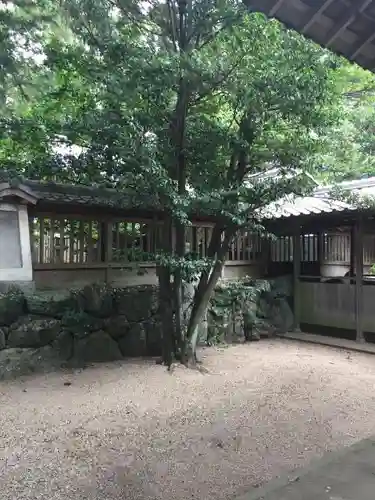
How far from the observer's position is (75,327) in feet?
23.7

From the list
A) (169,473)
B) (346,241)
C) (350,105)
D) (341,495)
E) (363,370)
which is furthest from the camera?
(346,241)

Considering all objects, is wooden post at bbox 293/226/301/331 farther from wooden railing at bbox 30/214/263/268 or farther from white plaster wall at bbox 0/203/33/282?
white plaster wall at bbox 0/203/33/282

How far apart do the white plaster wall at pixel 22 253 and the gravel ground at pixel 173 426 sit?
150 cm

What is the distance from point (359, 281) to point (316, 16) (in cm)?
772

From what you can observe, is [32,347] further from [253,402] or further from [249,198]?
[249,198]

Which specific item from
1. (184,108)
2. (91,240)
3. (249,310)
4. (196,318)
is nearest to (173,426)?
(196,318)

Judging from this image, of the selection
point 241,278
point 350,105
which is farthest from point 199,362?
point 350,105

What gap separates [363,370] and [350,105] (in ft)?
16.6

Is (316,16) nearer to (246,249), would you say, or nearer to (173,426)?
(173,426)

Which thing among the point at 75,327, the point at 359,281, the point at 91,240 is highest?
the point at 91,240

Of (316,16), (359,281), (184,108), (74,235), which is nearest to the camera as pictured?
(316,16)

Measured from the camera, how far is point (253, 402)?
5.48 meters

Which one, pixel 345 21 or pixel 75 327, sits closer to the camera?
pixel 345 21

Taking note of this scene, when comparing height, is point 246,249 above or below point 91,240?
below
